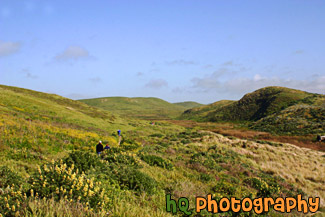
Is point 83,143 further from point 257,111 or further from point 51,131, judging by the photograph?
point 257,111

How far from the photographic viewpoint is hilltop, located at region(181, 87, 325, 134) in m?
49.5

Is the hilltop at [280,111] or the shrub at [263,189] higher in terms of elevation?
the hilltop at [280,111]

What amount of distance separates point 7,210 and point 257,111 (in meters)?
97.2

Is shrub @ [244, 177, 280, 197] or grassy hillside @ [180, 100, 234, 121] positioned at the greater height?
grassy hillside @ [180, 100, 234, 121]

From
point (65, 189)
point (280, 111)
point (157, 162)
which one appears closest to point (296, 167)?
point (157, 162)

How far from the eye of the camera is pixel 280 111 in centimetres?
7081

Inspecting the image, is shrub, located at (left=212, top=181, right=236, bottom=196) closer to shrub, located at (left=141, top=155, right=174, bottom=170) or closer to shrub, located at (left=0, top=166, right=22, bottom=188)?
shrub, located at (left=141, top=155, right=174, bottom=170)

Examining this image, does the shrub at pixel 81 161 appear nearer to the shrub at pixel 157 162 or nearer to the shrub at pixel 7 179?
the shrub at pixel 7 179

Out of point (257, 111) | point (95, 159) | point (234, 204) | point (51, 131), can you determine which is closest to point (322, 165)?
point (234, 204)

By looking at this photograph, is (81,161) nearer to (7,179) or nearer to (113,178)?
A: (113,178)

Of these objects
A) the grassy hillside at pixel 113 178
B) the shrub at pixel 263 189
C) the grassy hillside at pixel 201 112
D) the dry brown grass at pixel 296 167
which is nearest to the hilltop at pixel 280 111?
the grassy hillside at pixel 201 112

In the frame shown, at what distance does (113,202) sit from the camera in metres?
4.78

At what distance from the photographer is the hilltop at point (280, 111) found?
162 ft

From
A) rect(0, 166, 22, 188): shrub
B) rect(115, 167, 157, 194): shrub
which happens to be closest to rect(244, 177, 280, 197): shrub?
rect(115, 167, 157, 194): shrub
